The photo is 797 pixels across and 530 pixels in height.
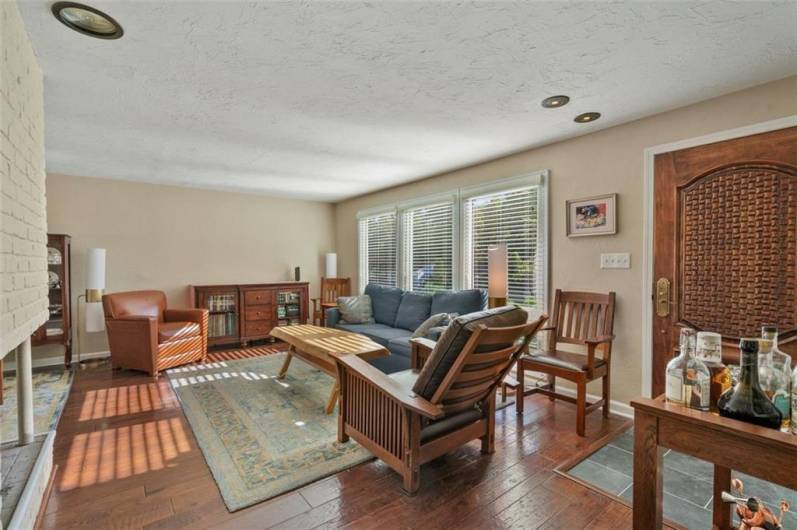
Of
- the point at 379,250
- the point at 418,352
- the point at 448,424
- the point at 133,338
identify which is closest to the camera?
the point at 448,424

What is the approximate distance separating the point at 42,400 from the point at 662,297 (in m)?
5.05

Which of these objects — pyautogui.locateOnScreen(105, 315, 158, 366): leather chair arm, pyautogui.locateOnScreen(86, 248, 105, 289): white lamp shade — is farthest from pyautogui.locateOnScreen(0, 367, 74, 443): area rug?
pyautogui.locateOnScreen(86, 248, 105, 289): white lamp shade

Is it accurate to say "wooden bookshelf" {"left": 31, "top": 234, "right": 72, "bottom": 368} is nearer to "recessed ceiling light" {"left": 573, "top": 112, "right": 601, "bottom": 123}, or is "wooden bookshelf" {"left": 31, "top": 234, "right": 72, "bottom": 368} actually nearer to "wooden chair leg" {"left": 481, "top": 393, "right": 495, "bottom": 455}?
"wooden chair leg" {"left": 481, "top": 393, "right": 495, "bottom": 455}

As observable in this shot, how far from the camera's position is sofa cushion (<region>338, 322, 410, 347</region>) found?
3.83 m

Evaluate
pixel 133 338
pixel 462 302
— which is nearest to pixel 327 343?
pixel 462 302

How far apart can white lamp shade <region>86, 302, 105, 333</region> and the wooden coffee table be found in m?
2.20

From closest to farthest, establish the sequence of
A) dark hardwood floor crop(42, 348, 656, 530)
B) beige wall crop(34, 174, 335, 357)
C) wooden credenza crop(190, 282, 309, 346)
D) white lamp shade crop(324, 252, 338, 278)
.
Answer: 1. dark hardwood floor crop(42, 348, 656, 530)
2. beige wall crop(34, 174, 335, 357)
3. wooden credenza crop(190, 282, 309, 346)
4. white lamp shade crop(324, 252, 338, 278)

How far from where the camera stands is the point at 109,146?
3404 mm

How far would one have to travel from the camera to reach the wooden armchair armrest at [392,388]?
1754 mm

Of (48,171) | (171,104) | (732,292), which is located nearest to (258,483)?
(171,104)

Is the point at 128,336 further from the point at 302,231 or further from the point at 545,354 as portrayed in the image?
the point at 545,354

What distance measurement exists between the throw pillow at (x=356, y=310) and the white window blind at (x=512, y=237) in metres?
1.32

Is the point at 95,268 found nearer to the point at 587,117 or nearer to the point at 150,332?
the point at 150,332

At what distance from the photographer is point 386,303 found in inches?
182
